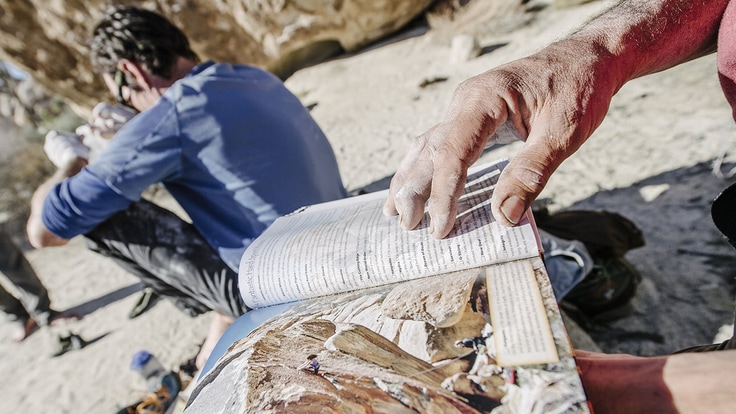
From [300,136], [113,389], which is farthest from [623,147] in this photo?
[113,389]

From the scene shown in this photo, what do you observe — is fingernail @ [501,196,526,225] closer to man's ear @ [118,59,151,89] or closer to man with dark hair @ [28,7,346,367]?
man with dark hair @ [28,7,346,367]

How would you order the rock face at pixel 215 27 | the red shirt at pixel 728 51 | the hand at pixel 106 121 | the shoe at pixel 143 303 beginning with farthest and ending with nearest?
the rock face at pixel 215 27 < the shoe at pixel 143 303 < the hand at pixel 106 121 < the red shirt at pixel 728 51

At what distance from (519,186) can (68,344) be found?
266 cm

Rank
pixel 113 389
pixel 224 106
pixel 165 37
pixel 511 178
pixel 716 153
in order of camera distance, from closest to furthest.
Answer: pixel 511 178 → pixel 224 106 → pixel 165 37 → pixel 716 153 → pixel 113 389

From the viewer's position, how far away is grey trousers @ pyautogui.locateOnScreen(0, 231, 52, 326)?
244 centimetres

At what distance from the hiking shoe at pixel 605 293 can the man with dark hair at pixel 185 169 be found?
91 centimetres

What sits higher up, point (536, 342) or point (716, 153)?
point (536, 342)

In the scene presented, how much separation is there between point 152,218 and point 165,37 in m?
0.69

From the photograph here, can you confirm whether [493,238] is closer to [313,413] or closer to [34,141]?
[313,413]

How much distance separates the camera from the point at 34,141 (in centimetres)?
893

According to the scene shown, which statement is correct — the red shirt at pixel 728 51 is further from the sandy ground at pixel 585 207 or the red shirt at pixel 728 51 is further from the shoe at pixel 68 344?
the shoe at pixel 68 344

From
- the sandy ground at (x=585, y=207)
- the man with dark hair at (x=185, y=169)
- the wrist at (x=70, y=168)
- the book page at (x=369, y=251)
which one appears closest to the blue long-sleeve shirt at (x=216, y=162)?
the man with dark hair at (x=185, y=169)

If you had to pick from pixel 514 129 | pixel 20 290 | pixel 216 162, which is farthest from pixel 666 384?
pixel 20 290

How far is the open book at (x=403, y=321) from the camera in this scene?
0.47 m
